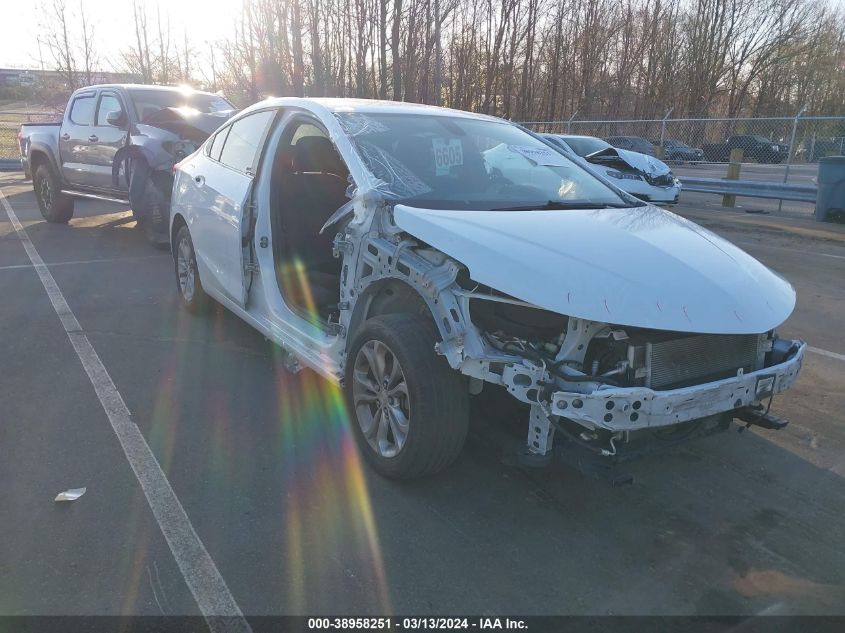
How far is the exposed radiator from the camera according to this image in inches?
107

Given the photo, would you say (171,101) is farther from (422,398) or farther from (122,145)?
(422,398)

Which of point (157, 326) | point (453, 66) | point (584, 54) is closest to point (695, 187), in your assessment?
point (157, 326)

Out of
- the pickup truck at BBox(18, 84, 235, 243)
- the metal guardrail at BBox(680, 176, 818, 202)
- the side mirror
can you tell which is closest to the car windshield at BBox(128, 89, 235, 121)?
the pickup truck at BBox(18, 84, 235, 243)

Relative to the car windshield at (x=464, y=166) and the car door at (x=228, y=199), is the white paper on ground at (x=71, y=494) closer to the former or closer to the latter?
the car door at (x=228, y=199)

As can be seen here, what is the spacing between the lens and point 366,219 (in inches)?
134

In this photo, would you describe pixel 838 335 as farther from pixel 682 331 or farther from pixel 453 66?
pixel 453 66

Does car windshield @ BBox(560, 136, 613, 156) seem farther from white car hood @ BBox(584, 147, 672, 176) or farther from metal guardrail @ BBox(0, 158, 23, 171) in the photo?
metal guardrail @ BBox(0, 158, 23, 171)

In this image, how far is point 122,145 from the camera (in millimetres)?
9109

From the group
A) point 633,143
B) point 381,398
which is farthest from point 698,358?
point 633,143

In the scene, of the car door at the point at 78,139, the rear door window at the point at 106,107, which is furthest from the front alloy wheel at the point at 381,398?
the car door at the point at 78,139

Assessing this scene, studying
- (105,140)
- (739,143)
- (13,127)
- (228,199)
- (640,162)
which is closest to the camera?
(228,199)

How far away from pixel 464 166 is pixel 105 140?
24.4 feet

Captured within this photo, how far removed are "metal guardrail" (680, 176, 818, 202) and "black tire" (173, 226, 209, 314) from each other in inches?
494

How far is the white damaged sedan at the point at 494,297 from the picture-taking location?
268 centimetres
